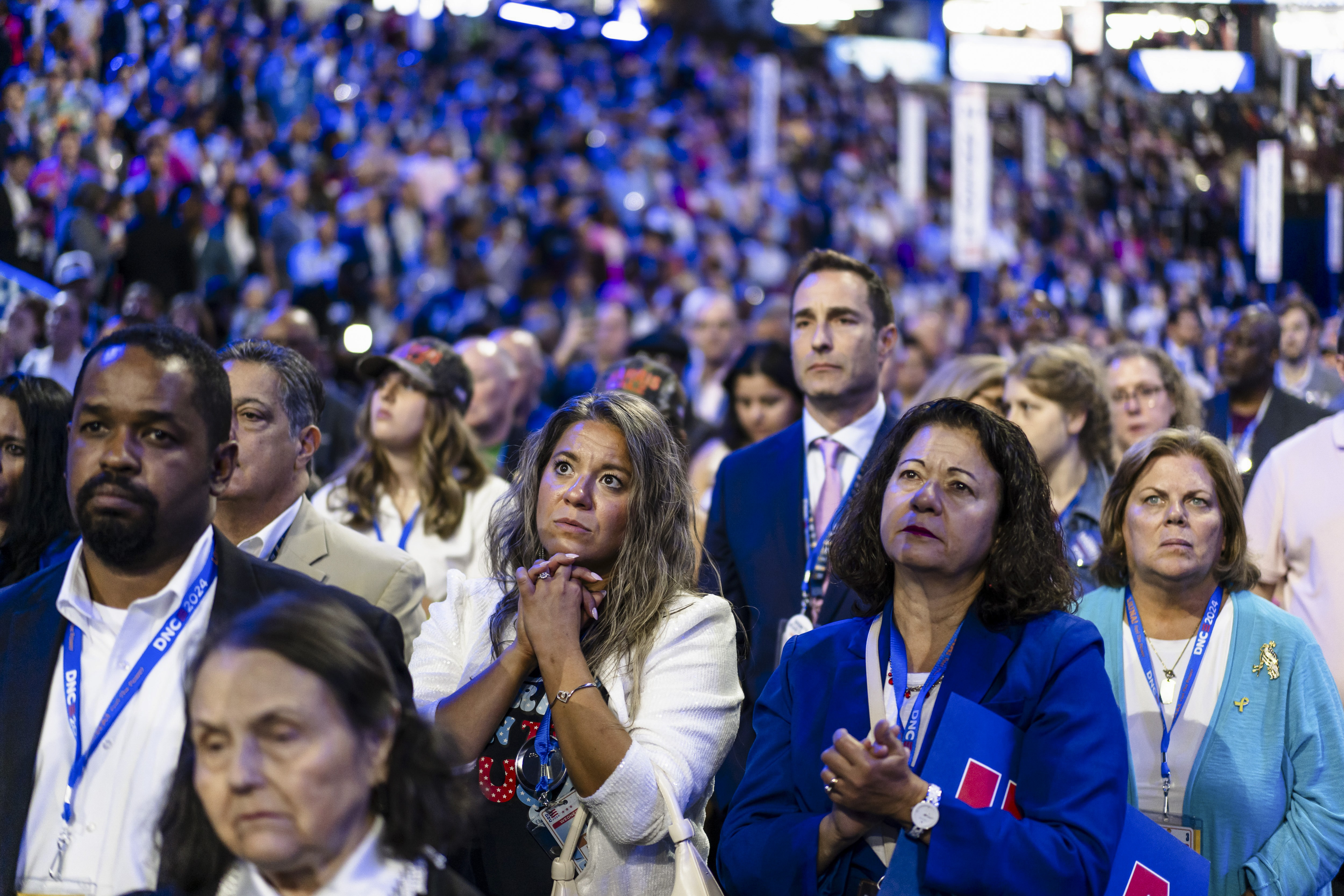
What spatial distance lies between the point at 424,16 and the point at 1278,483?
15103mm

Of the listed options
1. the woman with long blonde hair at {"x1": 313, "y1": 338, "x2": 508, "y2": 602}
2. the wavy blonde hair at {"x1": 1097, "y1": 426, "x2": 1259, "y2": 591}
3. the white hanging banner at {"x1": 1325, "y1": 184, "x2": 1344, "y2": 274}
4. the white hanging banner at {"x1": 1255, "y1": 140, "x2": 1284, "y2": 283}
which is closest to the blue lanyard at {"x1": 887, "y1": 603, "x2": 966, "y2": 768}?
the wavy blonde hair at {"x1": 1097, "y1": 426, "x2": 1259, "y2": 591}

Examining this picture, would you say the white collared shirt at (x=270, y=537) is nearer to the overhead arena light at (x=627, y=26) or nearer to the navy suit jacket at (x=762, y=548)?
the navy suit jacket at (x=762, y=548)

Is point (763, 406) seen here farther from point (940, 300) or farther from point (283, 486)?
point (940, 300)

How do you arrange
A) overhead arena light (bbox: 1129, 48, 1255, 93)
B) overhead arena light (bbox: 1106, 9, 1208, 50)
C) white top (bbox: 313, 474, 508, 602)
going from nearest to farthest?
white top (bbox: 313, 474, 508, 602) < overhead arena light (bbox: 1129, 48, 1255, 93) < overhead arena light (bbox: 1106, 9, 1208, 50)

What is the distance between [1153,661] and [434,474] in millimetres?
2552

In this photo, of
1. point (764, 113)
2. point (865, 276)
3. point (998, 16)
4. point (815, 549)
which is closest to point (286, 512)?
point (815, 549)

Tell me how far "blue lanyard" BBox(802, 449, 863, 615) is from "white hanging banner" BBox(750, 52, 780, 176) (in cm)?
1433

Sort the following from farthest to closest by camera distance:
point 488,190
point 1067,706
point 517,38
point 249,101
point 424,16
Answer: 1. point 517,38
2. point 424,16
3. point 488,190
4. point 249,101
5. point 1067,706

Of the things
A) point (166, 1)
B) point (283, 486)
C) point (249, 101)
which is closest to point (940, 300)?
point (249, 101)

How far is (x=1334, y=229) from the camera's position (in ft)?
38.9

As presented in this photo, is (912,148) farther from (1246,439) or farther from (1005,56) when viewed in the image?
(1246,439)

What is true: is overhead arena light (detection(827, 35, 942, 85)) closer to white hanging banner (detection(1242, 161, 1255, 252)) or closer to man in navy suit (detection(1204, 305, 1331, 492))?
white hanging banner (detection(1242, 161, 1255, 252))

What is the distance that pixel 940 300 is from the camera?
49.0ft

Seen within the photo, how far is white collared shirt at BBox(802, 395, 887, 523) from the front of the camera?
4.00m
